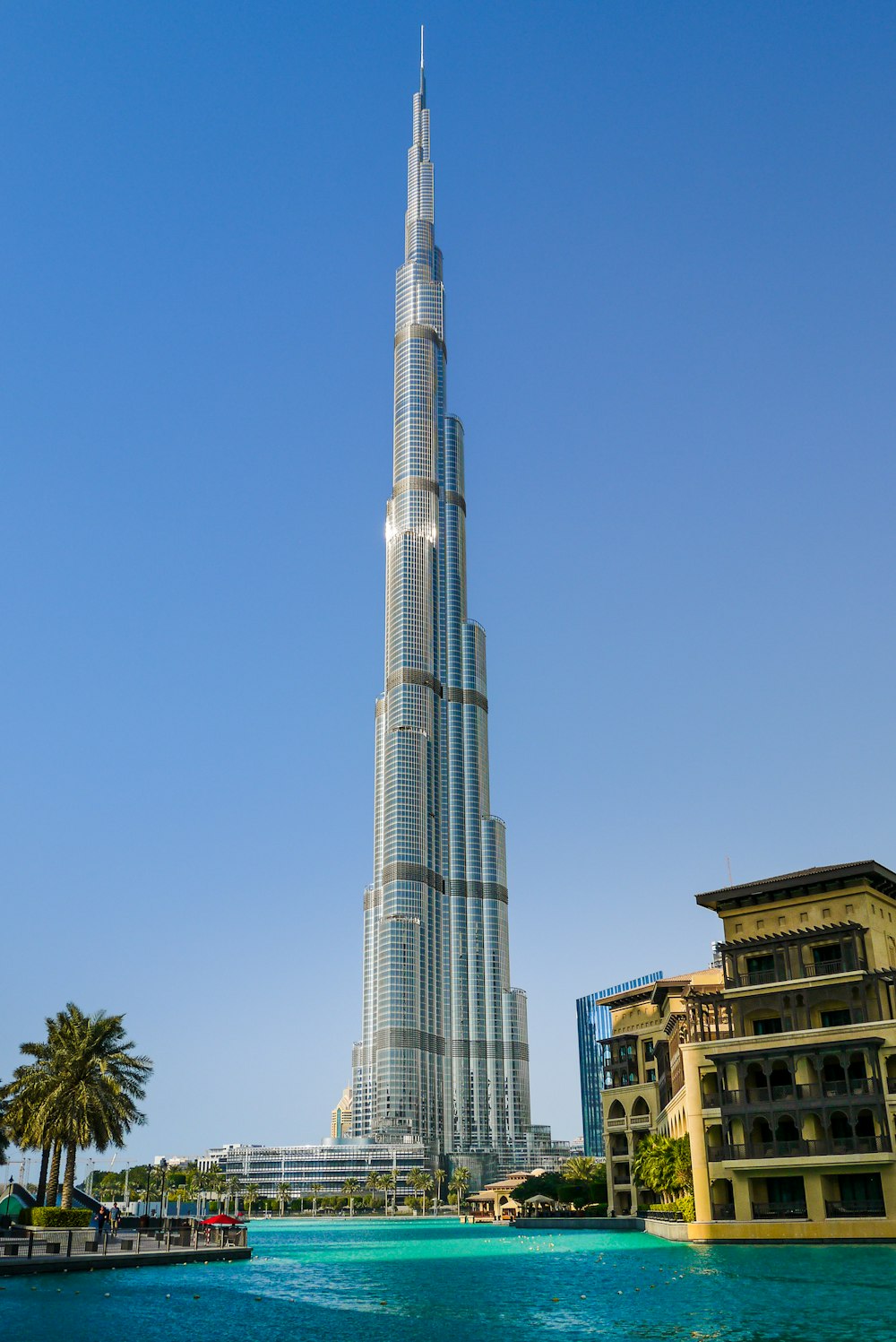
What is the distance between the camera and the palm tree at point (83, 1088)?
65.9 metres

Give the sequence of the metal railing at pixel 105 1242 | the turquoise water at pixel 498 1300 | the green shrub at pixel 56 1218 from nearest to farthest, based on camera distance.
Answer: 1. the turquoise water at pixel 498 1300
2. the metal railing at pixel 105 1242
3. the green shrub at pixel 56 1218

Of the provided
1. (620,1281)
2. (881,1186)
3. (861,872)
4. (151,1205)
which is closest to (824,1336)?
(620,1281)

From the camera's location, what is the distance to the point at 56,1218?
2494 inches

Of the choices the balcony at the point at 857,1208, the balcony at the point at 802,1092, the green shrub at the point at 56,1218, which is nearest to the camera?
the green shrub at the point at 56,1218

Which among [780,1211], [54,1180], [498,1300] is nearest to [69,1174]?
[54,1180]

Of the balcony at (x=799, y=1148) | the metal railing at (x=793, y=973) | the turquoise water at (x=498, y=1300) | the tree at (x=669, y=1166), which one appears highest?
the metal railing at (x=793, y=973)

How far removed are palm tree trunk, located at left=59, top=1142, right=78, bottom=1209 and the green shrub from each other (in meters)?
1.30

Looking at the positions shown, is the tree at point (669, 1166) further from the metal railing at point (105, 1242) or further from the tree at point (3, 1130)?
the tree at point (3, 1130)

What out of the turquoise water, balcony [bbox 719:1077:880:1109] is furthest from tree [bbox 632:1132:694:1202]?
the turquoise water

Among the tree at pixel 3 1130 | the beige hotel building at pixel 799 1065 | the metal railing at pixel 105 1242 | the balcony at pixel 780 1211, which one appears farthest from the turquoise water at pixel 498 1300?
the tree at pixel 3 1130

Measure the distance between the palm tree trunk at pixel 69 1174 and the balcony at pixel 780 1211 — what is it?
39.1 meters

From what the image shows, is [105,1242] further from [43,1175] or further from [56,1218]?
[43,1175]

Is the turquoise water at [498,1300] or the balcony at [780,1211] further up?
the balcony at [780,1211]

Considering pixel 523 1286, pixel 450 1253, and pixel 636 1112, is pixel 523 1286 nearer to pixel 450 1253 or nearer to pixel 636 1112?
pixel 450 1253
